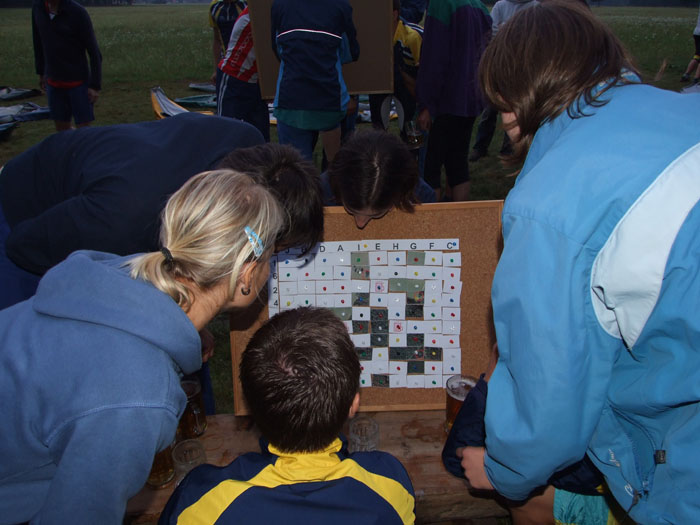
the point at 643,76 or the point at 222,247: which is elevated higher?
the point at 643,76

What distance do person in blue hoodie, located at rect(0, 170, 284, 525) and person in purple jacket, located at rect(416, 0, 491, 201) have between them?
8.80 ft

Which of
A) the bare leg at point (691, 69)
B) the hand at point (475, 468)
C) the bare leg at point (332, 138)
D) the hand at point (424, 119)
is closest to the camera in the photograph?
the hand at point (475, 468)

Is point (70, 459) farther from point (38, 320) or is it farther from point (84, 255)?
point (84, 255)

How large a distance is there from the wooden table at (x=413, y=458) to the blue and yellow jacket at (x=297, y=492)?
36 cm

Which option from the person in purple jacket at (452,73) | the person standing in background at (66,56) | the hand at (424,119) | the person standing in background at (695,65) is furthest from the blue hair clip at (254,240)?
the person standing in background at (695,65)

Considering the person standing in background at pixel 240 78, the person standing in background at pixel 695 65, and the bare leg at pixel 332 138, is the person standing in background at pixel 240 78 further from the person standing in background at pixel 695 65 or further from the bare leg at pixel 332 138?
the person standing in background at pixel 695 65

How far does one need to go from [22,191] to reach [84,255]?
757 millimetres

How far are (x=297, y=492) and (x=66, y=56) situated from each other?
5.52 metres

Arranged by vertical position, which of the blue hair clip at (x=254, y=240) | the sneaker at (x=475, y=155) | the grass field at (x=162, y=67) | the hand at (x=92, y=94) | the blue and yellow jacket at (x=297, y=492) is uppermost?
the blue hair clip at (x=254, y=240)

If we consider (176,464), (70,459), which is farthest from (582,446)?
(176,464)

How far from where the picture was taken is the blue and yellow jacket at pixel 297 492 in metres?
1.04

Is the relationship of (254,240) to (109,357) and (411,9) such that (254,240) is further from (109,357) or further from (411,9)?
(411,9)

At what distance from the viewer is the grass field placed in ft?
16.7

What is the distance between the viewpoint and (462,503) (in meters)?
1.54
